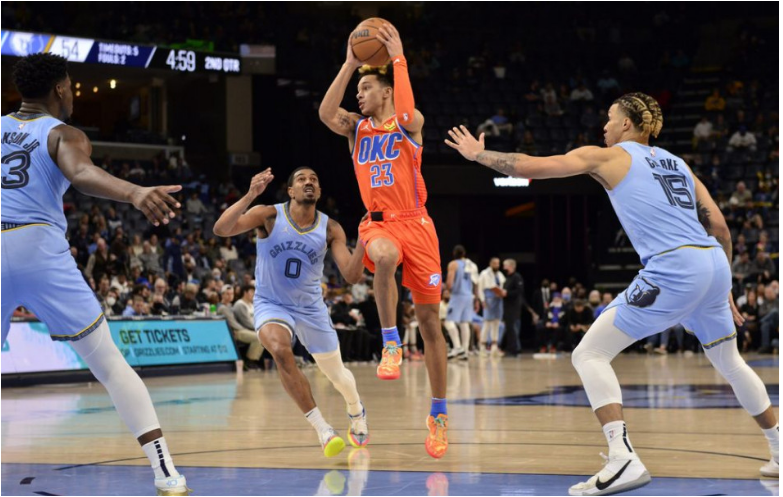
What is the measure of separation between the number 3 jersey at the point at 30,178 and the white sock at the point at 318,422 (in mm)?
2410

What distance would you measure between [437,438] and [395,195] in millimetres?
1650

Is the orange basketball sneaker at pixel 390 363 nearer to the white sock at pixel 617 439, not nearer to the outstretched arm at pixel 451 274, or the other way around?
the white sock at pixel 617 439

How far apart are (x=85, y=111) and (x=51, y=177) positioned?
25883 millimetres

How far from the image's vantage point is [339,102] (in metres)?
6.71

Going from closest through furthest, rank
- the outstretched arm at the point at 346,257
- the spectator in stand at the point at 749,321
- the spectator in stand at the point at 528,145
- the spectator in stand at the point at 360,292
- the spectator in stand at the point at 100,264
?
the outstretched arm at the point at 346,257 → the spectator in stand at the point at 100,264 → the spectator in stand at the point at 749,321 → the spectator in stand at the point at 360,292 → the spectator in stand at the point at 528,145

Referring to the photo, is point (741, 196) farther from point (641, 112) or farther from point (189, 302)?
point (641, 112)

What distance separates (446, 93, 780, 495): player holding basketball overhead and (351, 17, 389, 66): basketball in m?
1.52

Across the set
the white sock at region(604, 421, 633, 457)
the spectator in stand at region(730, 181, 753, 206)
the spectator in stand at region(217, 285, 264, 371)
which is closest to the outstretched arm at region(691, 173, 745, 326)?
the white sock at region(604, 421, 633, 457)

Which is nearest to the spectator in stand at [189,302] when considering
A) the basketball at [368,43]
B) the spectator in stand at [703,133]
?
the basketball at [368,43]

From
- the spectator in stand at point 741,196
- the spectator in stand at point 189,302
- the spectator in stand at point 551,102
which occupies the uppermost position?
the spectator in stand at point 551,102

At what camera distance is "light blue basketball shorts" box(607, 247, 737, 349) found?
5.16 meters

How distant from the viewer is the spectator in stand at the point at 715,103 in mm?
26547

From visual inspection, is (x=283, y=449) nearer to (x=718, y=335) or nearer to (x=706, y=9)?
(x=718, y=335)

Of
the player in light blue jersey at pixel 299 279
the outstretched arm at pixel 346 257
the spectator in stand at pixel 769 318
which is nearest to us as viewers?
the outstretched arm at pixel 346 257
